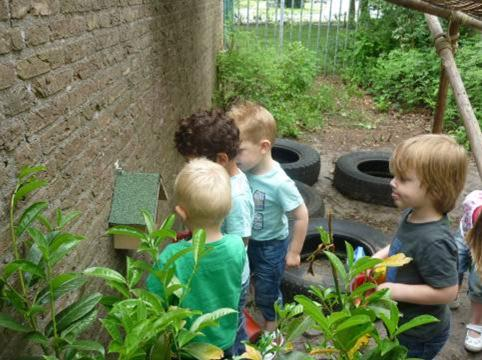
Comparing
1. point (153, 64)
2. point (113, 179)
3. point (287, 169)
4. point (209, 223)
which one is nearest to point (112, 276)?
point (209, 223)

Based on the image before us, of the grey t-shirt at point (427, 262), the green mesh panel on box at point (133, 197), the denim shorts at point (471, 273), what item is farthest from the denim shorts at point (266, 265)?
the denim shorts at point (471, 273)

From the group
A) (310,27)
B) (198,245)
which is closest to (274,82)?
(310,27)

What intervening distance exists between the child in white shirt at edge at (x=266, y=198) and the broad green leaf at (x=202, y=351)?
5.14 feet

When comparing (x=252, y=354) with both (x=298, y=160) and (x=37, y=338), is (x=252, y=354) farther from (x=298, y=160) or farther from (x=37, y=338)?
(x=298, y=160)

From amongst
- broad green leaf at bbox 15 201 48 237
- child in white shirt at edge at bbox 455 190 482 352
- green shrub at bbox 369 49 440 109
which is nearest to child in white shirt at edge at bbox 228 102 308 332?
child in white shirt at edge at bbox 455 190 482 352

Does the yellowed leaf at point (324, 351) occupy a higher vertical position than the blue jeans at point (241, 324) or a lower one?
higher

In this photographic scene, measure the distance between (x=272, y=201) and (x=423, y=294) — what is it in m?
1.04

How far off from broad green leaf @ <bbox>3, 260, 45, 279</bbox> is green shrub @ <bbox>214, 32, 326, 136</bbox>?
6.58m

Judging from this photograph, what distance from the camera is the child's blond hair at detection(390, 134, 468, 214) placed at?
2008mm

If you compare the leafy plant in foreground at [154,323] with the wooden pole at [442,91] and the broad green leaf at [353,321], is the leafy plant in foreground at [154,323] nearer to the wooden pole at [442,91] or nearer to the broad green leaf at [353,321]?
the broad green leaf at [353,321]

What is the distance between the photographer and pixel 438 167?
6.58ft

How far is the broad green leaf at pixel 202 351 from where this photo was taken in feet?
3.77

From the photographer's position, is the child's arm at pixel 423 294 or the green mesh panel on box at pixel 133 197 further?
the green mesh panel on box at pixel 133 197

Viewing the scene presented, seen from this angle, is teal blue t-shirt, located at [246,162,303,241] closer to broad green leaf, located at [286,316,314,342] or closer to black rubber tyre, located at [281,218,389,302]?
black rubber tyre, located at [281,218,389,302]
